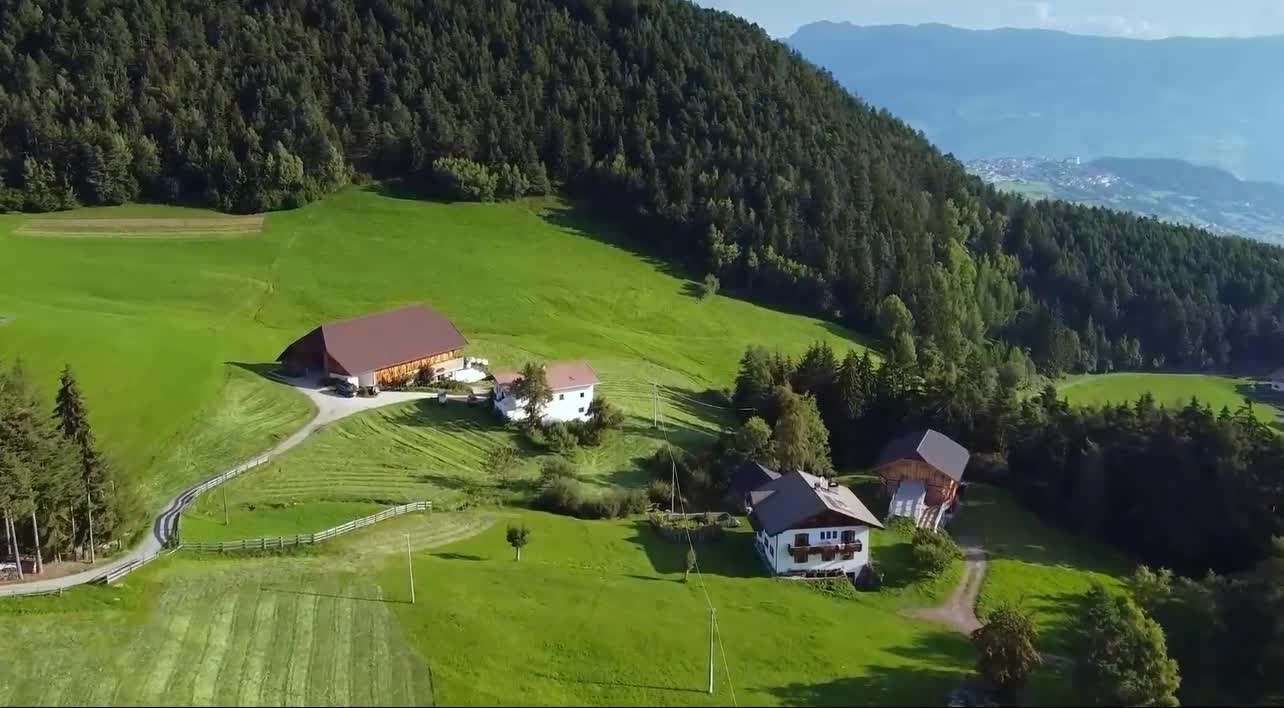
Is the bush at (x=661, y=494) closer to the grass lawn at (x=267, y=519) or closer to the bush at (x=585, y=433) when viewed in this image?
the bush at (x=585, y=433)

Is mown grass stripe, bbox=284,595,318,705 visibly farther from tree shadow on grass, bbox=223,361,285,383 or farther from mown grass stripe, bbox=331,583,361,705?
tree shadow on grass, bbox=223,361,285,383

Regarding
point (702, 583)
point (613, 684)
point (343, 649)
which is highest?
point (343, 649)

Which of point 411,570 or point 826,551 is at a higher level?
point 411,570

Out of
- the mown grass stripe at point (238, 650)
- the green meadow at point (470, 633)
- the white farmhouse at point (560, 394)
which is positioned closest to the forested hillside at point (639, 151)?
the white farmhouse at point (560, 394)

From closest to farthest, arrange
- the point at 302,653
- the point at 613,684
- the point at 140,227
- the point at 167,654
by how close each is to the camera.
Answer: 1. the point at 167,654
2. the point at 302,653
3. the point at 613,684
4. the point at 140,227

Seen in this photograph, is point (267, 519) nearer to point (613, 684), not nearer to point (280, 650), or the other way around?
point (280, 650)

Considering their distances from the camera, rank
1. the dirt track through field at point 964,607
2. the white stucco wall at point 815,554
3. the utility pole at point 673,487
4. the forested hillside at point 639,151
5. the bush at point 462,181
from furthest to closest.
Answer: the bush at point 462,181 < the forested hillside at point 639,151 < the utility pole at point 673,487 < the white stucco wall at point 815,554 < the dirt track through field at point 964,607

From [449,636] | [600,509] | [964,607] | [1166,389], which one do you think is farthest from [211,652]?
[1166,389]
